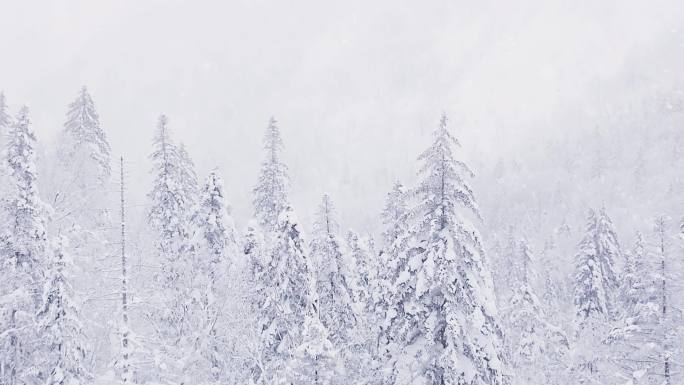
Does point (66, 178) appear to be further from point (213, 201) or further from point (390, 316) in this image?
point (390, 316)

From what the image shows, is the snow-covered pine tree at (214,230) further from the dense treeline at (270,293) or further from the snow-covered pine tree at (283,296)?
the snow-covered pine tree at (283,296)

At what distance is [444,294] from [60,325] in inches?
409

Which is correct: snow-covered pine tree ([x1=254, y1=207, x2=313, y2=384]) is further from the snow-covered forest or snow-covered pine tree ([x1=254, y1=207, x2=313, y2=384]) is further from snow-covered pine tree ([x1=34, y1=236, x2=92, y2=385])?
snow-covered pine tree ([x1=34, y1=236, x2=92, y2=385])

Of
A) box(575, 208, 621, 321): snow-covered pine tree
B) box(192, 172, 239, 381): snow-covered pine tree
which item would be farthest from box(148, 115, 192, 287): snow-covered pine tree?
box(575, 208, 621, 321): snow-covered pine tree

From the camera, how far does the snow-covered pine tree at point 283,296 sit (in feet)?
77.2

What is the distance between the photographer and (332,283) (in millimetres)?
27062

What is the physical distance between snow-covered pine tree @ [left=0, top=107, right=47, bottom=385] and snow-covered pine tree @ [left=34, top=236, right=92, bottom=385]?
0.48 metres

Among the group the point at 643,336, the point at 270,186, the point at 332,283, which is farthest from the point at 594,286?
the point at 270,186

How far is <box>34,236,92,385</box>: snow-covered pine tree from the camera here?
17.2 m

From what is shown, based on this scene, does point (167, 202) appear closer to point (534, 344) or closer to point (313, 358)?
point (313, 358)

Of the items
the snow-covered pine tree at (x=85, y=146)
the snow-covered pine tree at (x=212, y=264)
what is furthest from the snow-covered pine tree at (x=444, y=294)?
the snow-covered pine tree at (x=85, y=146)

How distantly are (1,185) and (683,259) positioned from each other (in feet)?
69.8

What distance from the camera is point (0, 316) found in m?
17.8

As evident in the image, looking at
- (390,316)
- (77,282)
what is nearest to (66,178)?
(77,282)
